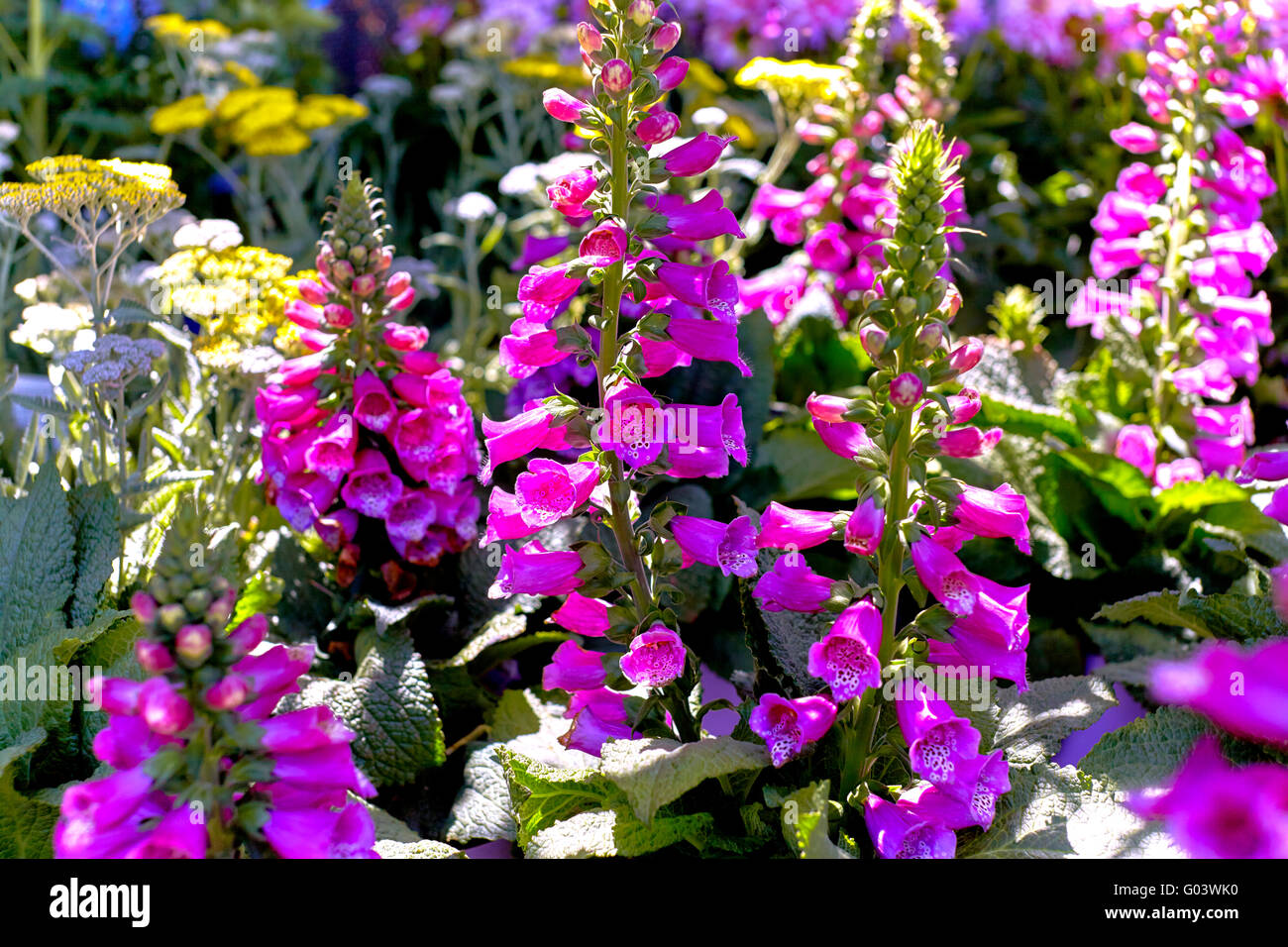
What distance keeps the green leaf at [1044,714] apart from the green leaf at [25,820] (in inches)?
41.3

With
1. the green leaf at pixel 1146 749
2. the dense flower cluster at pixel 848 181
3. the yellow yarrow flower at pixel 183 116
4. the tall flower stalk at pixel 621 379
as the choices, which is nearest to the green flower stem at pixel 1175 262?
the dense flower cluster at pixel 848 181

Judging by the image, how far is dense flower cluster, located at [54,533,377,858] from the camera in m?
0.82

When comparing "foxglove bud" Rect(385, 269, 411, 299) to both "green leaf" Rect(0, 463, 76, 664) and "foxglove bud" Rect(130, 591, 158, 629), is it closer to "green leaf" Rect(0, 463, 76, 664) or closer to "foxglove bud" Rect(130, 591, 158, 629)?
"green leaf" Rect(0, 463, 76, 664)

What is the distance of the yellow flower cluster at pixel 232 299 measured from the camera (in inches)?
66.7

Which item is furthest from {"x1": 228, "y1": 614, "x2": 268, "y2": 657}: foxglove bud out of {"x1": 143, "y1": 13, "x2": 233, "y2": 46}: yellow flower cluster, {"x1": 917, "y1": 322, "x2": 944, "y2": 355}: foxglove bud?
{"x1": 143, "y1": 13, "x2": 233, "y2": 46}: yellow flower cluster

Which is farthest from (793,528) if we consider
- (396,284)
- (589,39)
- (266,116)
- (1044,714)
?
(266,116)

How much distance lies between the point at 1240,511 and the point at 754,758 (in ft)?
3.91

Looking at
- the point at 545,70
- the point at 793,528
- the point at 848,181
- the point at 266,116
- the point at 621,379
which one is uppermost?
the point at 545,70

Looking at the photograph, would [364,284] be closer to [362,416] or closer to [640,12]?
[362,416]

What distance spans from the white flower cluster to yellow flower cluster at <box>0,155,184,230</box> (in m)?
0.22

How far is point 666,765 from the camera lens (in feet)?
3.35

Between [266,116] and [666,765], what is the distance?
221 centimetres

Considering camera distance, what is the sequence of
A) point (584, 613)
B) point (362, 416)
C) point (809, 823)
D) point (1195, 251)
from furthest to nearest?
point (1195, 251), point (362, 416), point (584, 613), point (809, 823)

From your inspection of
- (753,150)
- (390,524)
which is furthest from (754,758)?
(753,150)
